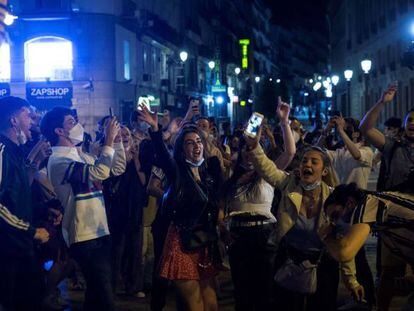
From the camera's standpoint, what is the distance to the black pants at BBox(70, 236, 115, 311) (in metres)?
5.39

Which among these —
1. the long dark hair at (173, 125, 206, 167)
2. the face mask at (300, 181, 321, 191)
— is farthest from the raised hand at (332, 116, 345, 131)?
the face mask at (300, 181, 321, 191)

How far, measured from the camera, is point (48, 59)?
30469mm

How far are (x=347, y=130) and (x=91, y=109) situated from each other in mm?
22440

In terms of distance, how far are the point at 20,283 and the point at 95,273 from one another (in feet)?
2.04

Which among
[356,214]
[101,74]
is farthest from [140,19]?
[356,214]

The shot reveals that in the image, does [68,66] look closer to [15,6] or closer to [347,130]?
[15,6]

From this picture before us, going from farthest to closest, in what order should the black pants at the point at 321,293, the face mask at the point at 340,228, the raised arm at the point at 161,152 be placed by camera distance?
the raised arm at the point at 161,152, the black pants at the point at 321,293, the face mask at the point at 340,228

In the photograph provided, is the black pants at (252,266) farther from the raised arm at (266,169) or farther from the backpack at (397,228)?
the backpack at (397,228)

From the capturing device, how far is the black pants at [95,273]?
17.7ft

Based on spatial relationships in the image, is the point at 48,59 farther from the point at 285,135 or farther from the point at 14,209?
the point at 14,209

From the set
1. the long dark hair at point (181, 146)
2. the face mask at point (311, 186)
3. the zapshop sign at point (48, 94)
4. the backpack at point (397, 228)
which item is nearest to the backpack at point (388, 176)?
the backpack at point (397, 228)

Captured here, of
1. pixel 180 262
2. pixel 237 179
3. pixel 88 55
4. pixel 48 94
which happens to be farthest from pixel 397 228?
pixel 88 55

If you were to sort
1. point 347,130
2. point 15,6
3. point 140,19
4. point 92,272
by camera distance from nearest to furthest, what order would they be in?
point 92,272, point 347,130, point 15,6, point 140,19

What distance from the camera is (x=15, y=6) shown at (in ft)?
98.3
